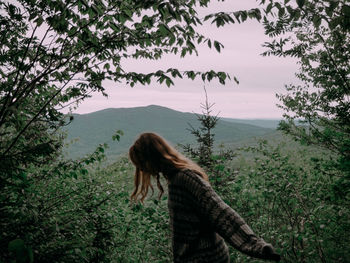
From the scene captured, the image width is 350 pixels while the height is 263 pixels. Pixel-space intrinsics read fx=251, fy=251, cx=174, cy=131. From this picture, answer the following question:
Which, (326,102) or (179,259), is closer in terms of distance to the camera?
(179,259)

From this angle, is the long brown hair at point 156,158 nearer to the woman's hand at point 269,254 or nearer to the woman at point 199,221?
the woman at point 199,221

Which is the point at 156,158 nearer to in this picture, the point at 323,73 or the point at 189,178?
the point at 189,178

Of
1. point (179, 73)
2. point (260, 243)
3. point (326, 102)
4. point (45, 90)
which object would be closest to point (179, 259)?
point (260, 243)

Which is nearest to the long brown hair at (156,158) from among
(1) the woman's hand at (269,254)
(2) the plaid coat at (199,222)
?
(2) the plaid coat at (199,222)

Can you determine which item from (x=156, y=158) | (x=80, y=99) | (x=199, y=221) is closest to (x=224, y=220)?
(x=199, y=221)

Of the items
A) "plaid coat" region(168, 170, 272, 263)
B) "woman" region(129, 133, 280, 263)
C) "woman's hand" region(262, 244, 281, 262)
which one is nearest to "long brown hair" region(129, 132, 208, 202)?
"woman" region(129, 133, 280, 263)

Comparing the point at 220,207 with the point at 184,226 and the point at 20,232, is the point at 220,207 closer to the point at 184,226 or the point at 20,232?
the point at 184,226

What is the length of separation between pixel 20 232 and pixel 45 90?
2225 millimetres

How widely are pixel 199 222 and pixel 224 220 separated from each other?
0.23 metres

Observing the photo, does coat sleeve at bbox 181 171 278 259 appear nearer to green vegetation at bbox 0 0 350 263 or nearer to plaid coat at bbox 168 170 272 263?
plaid coat at bbox 168 170 272 263

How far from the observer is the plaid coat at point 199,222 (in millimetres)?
1884

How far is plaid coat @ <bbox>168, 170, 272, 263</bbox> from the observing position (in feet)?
6.18

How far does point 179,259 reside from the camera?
205 cm

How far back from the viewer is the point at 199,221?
2.02 meters
